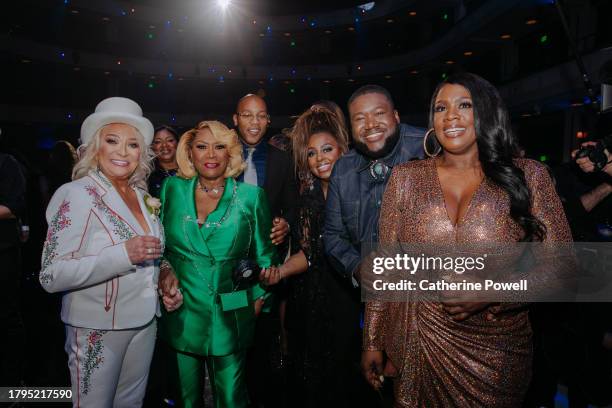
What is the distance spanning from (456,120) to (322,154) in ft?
4.81

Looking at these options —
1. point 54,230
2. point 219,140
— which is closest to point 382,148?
point 219,140

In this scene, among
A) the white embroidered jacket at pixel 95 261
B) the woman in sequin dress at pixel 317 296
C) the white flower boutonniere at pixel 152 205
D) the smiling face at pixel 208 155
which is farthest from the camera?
the woman in sequin dress at pixel 317 296

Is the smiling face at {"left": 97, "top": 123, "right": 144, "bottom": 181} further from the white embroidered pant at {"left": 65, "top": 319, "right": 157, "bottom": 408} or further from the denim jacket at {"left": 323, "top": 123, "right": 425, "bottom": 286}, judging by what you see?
the denim jacket at {"left": 323, "top": 123, "right": 425, "bottom": 286}

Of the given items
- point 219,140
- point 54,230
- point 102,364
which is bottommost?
point 102,364

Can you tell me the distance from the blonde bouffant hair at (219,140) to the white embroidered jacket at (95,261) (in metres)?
0.57

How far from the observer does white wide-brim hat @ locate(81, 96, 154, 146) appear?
213cm

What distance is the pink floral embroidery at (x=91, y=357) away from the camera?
1969 millimetres

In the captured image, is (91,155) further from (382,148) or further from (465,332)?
(465,332)

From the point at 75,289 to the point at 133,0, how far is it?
24.2 meters

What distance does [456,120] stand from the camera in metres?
1.72

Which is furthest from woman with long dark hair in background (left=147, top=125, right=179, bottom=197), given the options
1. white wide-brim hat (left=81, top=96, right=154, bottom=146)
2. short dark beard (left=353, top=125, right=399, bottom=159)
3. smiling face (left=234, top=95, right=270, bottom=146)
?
short dark beard (left=353, top=125, right=399, bottom=159)

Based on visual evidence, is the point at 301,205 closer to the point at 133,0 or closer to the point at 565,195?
the point at 565,195

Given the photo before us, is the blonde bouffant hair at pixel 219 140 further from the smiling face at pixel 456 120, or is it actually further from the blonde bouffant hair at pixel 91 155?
the smiling face at pixel 456 120

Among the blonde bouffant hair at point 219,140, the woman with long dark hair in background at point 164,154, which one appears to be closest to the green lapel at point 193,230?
the blonde bouffant hair at point 219,140
